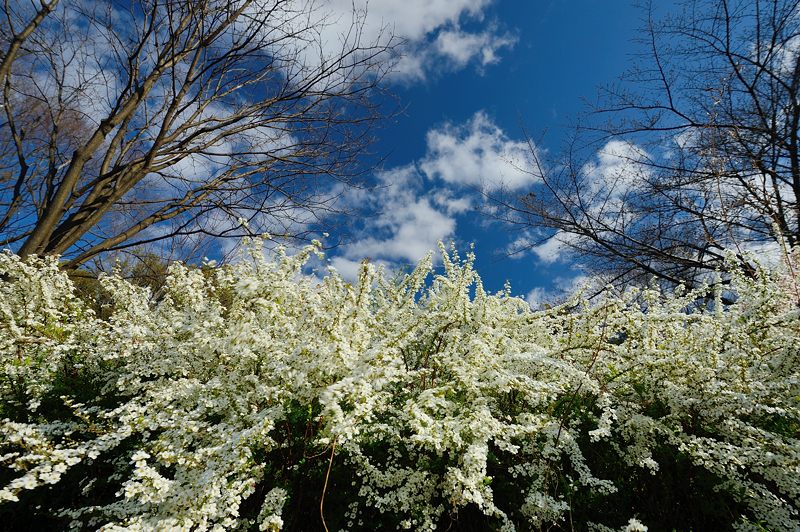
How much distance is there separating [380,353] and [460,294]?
1.46 m

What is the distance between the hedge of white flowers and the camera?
2.24 meters

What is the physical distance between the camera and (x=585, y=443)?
10.2 ft

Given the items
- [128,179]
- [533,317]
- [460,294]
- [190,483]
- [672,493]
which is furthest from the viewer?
[128,179]

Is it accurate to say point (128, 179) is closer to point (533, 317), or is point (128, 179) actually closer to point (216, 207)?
point (216, 207)

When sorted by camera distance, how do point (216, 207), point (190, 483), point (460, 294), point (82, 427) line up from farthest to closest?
1. point (216, 207)
2. point (460, 294)
3. point (82, 427)
4. point (190, 483)

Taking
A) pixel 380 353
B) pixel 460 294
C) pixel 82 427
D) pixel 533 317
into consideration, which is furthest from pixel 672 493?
pixel 82 427

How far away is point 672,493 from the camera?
2.83m

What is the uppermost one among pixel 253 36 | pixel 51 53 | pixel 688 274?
pixel 253 36

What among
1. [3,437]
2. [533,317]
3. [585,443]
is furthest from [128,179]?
[585,443]

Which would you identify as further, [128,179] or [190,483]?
[128,179]

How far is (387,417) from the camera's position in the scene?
9.30 ft

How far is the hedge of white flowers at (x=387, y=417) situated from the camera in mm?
2244

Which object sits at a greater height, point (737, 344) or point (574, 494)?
point (737, 344)

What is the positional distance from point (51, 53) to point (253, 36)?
3.21m
